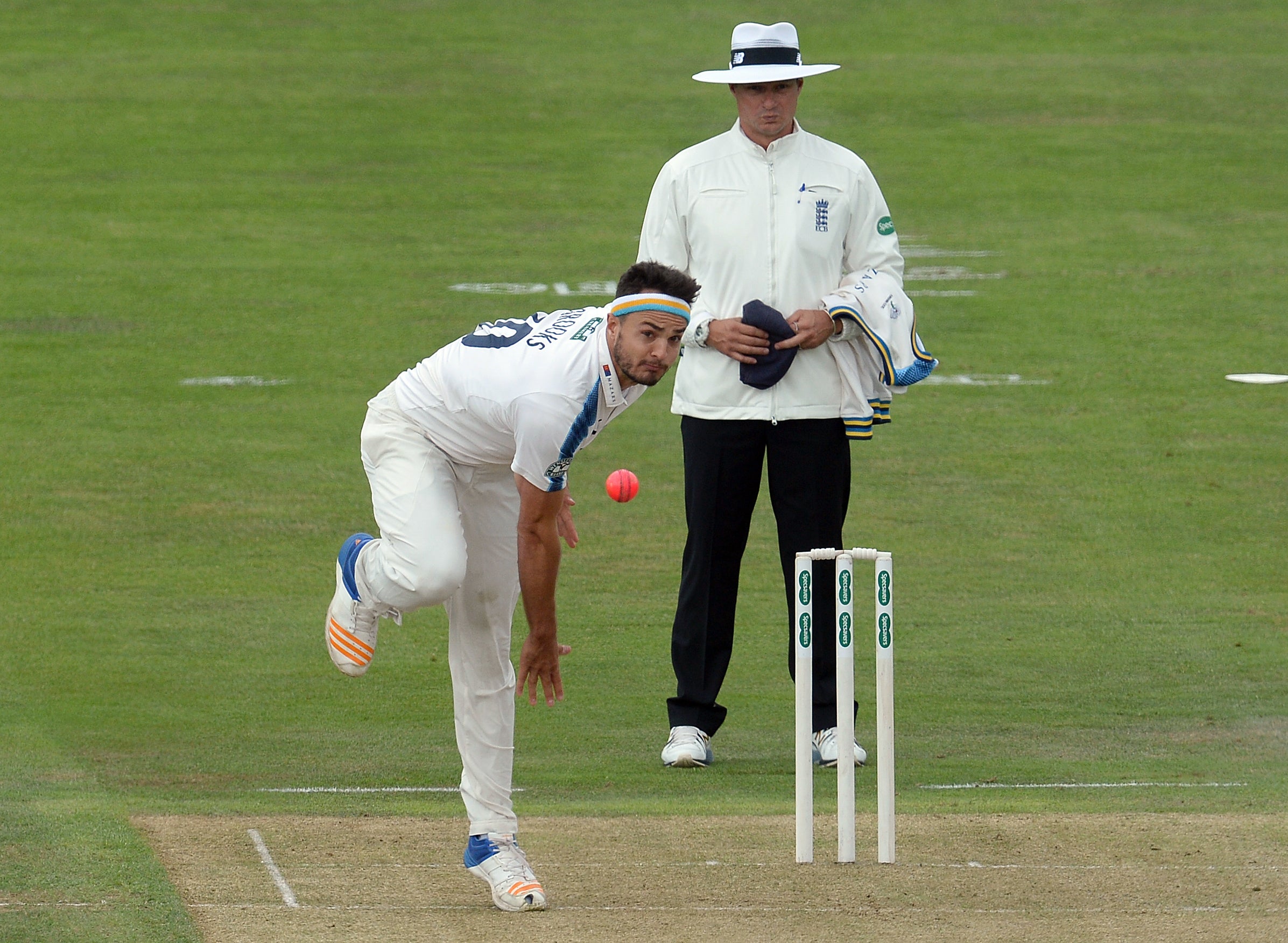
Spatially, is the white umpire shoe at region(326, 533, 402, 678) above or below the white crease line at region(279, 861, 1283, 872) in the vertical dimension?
Result: above

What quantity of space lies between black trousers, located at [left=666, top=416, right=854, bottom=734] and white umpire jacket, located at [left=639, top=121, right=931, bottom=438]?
0.28 ft

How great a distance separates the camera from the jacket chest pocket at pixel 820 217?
285 inches

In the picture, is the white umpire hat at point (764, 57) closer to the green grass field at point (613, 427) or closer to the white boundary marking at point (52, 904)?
the green grass field at point (613, 427)

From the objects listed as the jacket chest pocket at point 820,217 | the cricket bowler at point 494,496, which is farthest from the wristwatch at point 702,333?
the cricket bowler at point 494,496

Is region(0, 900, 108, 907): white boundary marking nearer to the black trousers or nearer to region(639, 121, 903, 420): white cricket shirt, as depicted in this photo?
the black trousers

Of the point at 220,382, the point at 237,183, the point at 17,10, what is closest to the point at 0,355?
the point at 220,382

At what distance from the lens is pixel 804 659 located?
5711 millimetres

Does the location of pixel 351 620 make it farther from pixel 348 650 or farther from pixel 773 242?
pixel 773 242

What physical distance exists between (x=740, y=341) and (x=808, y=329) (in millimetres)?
241

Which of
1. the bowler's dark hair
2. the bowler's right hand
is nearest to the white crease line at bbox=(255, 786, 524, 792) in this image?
the bowler's right hand

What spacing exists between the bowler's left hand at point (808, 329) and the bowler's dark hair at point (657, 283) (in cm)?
166

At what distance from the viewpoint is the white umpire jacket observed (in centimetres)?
724

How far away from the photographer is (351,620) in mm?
5895

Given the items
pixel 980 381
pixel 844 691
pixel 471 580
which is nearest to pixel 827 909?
pixel 844 691
